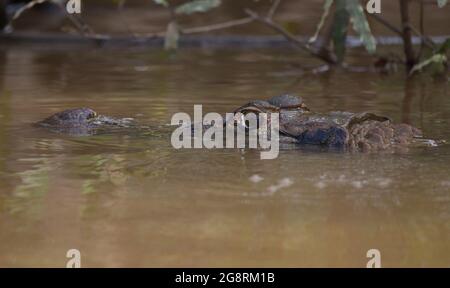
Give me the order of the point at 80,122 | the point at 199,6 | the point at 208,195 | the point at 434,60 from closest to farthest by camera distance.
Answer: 1. the point at 208,195
2. the point at 80,122
3. the point at 199,6
4. the point at 434,60

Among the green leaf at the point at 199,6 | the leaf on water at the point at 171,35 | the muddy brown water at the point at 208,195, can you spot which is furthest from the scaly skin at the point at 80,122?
the leaf on water at the point at 171,35

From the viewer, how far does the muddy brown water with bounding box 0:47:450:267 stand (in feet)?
11.9

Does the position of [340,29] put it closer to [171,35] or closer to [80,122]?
[171,35]

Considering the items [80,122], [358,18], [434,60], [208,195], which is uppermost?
[358,18]

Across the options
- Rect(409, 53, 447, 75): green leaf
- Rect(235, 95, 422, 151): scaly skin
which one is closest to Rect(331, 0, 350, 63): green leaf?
Rect(409, 53, 447, 75): green leaf

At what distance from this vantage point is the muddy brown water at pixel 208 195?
143 inches

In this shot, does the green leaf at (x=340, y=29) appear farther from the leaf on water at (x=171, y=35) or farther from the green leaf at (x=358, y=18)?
the leaf on water at (x=171, y=35)

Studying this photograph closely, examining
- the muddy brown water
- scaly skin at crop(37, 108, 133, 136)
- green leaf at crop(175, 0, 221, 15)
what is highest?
green leaf at crop(175, 0, 221, 15)

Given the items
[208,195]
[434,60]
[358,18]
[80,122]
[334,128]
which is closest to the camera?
[208,195]

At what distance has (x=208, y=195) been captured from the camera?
14.4 feet

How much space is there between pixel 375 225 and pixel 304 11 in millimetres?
8729

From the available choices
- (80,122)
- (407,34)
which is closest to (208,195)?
(80,122)

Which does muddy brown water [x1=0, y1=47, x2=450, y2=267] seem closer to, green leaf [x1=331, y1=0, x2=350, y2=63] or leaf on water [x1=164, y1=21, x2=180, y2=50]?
leaf on water [x1=164, y1=21, x2=180, y2=50]
